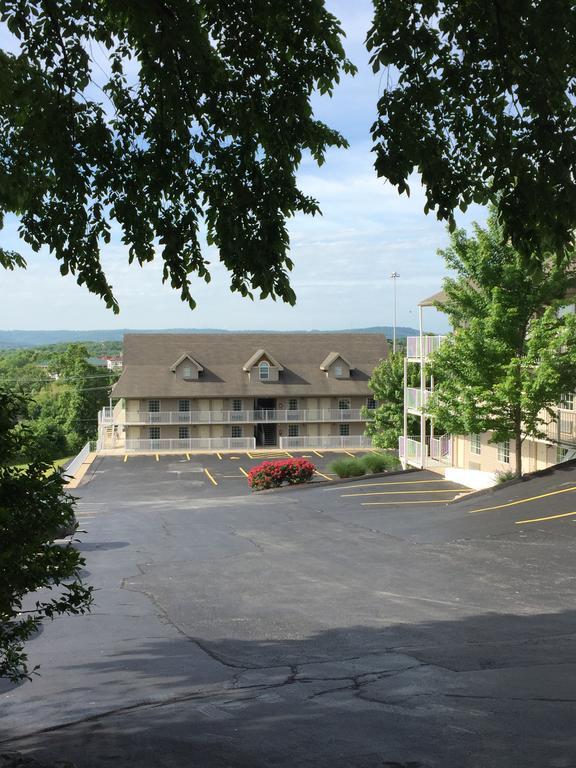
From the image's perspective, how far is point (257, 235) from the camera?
9555mm

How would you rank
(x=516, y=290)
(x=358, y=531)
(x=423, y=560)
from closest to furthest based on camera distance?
(x=423, y=560) → (x=358, y=531) → (x=516, y=290)

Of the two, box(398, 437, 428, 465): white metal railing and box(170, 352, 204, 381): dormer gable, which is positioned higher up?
box(170, 352, 204, 381): dormer gable

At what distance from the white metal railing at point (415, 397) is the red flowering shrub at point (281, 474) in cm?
605

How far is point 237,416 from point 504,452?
33.8 m

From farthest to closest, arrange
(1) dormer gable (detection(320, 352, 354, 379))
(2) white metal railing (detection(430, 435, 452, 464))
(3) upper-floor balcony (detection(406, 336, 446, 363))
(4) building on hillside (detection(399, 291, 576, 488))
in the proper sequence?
(1) dormer gable (detection(320, 352, 354, 379))
(2) white metal railing (detection(430, 435, 452, 464))
(3) upper-floor balcony (detection(406, 336, 446, 363))
(4) building on hillside (detection(399, 291, 576, 488))

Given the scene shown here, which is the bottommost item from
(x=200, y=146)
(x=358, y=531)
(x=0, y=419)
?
(x=358, y=531)

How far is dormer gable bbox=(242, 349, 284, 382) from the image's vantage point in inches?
2660

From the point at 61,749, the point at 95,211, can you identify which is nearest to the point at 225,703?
the point at 61,749

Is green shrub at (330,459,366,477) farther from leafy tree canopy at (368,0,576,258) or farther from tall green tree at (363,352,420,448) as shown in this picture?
leafy tree canopy at (368,0,576,258)

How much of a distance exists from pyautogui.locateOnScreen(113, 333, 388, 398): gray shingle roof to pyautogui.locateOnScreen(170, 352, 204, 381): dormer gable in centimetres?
40

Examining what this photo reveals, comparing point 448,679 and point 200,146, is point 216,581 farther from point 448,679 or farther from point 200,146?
point 200,146

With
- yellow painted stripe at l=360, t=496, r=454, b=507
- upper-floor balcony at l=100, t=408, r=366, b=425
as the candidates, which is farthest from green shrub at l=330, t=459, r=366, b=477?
upper-floor balcony at l=100, t=408, r=366, b=425

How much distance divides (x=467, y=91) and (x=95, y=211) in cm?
464

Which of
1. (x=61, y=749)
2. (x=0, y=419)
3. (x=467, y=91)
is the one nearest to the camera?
(x=0, y=419)
